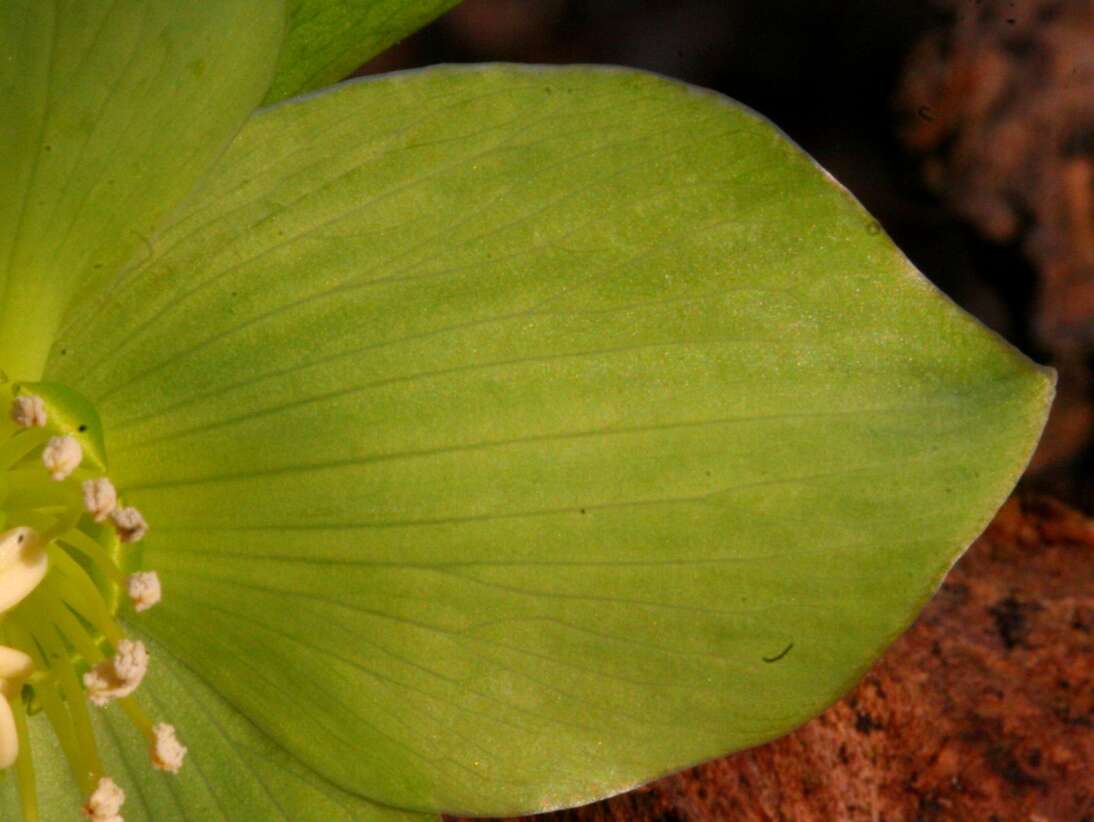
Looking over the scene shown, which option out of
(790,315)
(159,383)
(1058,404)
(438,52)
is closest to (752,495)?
(790,315)

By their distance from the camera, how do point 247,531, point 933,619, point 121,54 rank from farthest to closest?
point 933,619 → point 247,531 → point 121,54

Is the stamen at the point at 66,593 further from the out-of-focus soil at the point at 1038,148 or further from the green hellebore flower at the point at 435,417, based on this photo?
the out-of-focus soil at the point at 1038,148

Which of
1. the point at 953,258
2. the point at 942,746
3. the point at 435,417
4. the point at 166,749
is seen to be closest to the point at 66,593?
the point at 166,749

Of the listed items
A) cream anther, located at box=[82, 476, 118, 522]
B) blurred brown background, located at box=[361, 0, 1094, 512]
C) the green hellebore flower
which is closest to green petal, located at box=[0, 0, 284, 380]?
the green hellebore flower

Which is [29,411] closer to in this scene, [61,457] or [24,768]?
[61,457]

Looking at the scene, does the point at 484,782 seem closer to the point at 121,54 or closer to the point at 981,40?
the point at 121,54

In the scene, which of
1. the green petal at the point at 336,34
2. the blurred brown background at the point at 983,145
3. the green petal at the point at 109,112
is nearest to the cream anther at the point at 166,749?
the green petal at the point at 109,112
